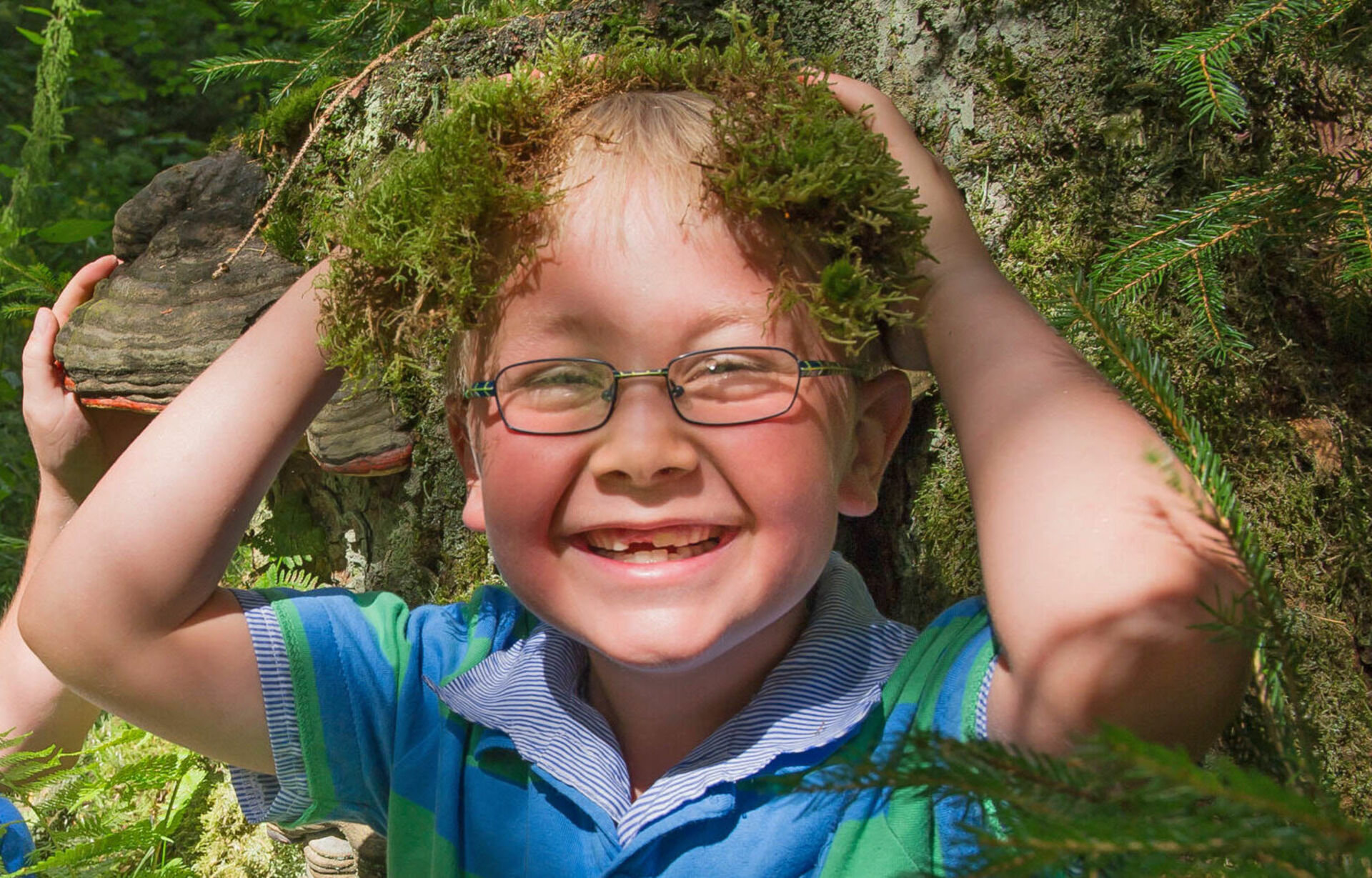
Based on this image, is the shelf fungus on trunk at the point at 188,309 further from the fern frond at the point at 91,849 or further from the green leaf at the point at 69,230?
the green leaf at the point at 69,230

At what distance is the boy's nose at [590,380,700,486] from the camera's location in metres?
1.67

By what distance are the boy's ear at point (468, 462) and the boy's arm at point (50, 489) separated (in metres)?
1.40

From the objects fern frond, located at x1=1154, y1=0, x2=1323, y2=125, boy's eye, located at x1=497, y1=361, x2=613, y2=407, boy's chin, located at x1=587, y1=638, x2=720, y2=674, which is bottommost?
boy's chin, located at x1=587, y1=638, x2=720, y2=674

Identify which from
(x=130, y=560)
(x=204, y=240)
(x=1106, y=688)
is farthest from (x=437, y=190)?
(x=204, y=240)

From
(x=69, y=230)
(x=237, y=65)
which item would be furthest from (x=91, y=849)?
(x=69, y=230)

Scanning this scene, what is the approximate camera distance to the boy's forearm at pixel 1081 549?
4.44ft

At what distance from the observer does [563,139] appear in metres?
1.81

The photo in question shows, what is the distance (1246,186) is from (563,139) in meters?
1.44

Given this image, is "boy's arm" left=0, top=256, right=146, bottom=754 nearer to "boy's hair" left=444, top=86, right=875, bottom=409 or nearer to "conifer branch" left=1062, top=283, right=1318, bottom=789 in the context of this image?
"boy's hair" left=444, top=86, right=875, bottom=409

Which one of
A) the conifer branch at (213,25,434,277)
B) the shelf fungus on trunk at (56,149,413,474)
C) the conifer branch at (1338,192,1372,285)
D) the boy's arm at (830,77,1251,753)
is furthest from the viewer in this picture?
the conifer branch at (213,25,434,277)

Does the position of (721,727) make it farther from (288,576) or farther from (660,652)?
(288,576)

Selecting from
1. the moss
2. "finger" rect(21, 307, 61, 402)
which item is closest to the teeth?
"finger" rect(21, 307, 61, 402)

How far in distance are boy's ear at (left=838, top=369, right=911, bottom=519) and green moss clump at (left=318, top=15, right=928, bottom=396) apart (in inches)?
5.1

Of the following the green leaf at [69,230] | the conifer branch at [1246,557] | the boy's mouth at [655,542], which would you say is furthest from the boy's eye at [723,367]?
the green leaf at [69,230]
